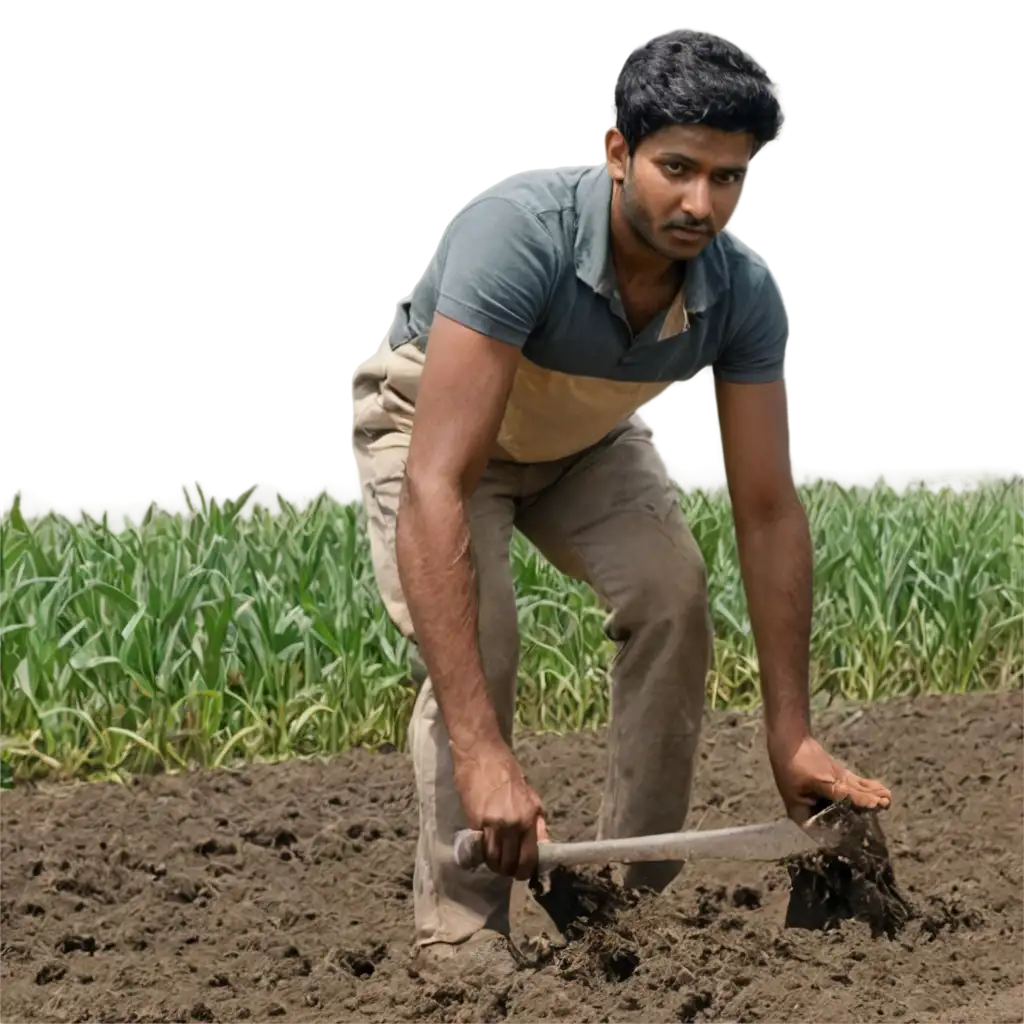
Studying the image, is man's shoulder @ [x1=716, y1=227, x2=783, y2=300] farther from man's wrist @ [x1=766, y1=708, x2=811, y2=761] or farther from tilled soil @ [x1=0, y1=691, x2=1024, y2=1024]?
tilled soil @ [x1=0, y1=691, x2=1024, y2=1024]

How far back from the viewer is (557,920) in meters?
2.83

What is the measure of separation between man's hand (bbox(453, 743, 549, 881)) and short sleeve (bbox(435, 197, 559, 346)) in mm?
621

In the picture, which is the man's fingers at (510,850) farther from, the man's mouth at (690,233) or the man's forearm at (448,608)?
the man's mouth at (690,233)

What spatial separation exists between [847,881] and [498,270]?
1.18m

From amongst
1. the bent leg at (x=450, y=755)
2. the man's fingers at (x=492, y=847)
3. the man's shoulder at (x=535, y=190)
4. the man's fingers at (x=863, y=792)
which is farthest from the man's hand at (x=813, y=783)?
the man's shoulder at (x=535, y=190)

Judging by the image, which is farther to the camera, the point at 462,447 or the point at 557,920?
the point at 557,920

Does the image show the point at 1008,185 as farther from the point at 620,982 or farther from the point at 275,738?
the point at 620,982

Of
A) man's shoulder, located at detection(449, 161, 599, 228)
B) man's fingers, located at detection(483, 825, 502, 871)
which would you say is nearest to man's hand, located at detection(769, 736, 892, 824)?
man's fingers, located at detection(483, 825, 502, 871)

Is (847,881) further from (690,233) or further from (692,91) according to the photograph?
(692,91)

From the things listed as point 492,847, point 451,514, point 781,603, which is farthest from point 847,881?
point 451,514

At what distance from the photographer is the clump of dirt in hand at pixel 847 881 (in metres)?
2.88

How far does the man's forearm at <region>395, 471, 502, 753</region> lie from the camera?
2559mm

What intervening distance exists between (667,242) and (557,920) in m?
1.10

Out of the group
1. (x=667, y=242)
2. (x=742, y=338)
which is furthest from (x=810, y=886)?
(x=667, y=242)
